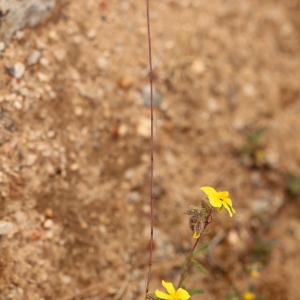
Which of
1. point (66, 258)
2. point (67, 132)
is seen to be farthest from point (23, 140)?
point (66, 258)

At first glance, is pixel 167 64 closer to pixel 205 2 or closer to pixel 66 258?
pixel 205 2

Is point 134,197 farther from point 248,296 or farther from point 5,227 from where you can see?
point 248,296

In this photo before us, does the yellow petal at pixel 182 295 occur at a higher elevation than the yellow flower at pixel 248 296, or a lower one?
lower

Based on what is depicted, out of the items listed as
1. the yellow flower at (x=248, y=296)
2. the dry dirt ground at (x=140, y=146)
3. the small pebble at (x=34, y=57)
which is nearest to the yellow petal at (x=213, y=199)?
the dry dirt ground at (x=140, y=146)

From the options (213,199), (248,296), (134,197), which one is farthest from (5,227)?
(248,296)

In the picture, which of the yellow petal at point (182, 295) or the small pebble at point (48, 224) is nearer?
the yellow petal at point (182, 295)

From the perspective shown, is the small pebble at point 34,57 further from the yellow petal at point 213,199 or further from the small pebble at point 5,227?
the yellow petal at point 213,199

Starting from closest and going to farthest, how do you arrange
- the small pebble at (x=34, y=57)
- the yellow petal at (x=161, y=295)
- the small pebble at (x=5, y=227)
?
the yellow petal at (x=161, y=295), the small pebble at (x=5, y=227), the small pebble at (x=34, y=57)

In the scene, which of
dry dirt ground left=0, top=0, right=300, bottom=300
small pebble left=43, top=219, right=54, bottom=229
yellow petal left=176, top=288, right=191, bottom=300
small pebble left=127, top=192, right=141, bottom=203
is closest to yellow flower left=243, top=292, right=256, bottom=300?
dry dirt ground left=0, top=0, right=300, bottom=300

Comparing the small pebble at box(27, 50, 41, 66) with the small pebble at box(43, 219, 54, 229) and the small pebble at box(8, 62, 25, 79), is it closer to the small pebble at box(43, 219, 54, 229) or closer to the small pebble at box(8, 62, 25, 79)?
the small pebble at box(8, 62, 25, 79)
